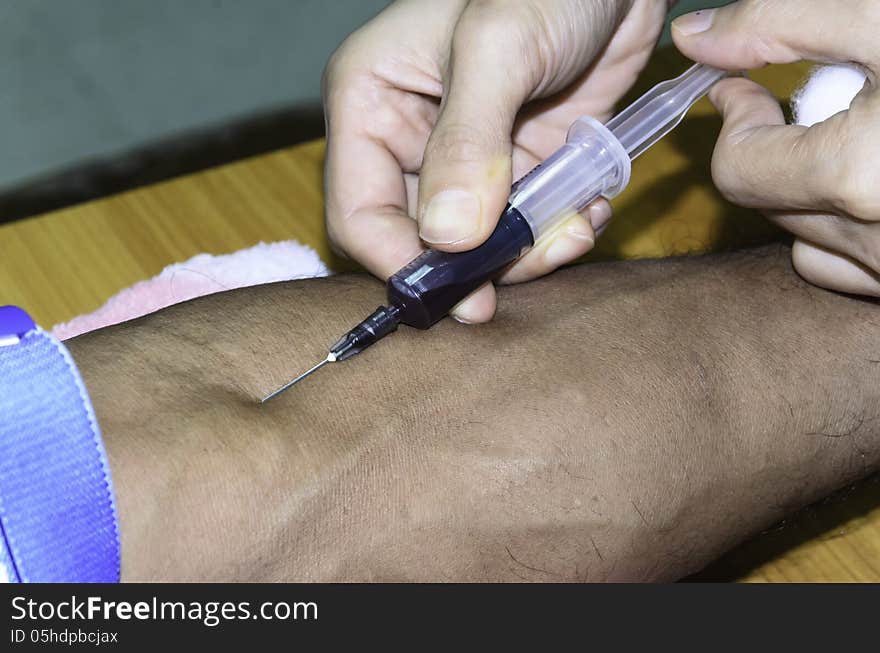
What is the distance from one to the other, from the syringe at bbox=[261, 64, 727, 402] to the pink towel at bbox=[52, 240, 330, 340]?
1.03 feet

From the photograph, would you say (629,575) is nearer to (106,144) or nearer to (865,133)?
(865,133)

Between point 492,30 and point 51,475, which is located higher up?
point 492,30

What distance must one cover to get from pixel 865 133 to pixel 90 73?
140 cm

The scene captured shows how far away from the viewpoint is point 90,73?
177cm

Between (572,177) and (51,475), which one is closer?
(51,475)

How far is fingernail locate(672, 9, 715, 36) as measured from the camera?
35.5 inches

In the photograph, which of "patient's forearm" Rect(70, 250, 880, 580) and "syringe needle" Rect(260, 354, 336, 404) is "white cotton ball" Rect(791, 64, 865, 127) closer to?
"patient's forearm" Rect(70, 250, 880, 580)

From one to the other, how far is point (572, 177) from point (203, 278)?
45 centimetres

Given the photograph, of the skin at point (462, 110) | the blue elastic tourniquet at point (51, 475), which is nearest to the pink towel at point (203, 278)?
the skin at point (462, 110)

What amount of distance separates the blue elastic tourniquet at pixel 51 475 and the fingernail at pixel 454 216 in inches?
11.4

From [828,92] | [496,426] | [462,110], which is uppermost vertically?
[462,110]

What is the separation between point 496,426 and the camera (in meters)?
0.78

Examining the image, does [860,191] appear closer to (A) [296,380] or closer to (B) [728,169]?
(B) [728,169]

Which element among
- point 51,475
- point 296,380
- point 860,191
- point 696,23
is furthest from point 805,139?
point 51,475
